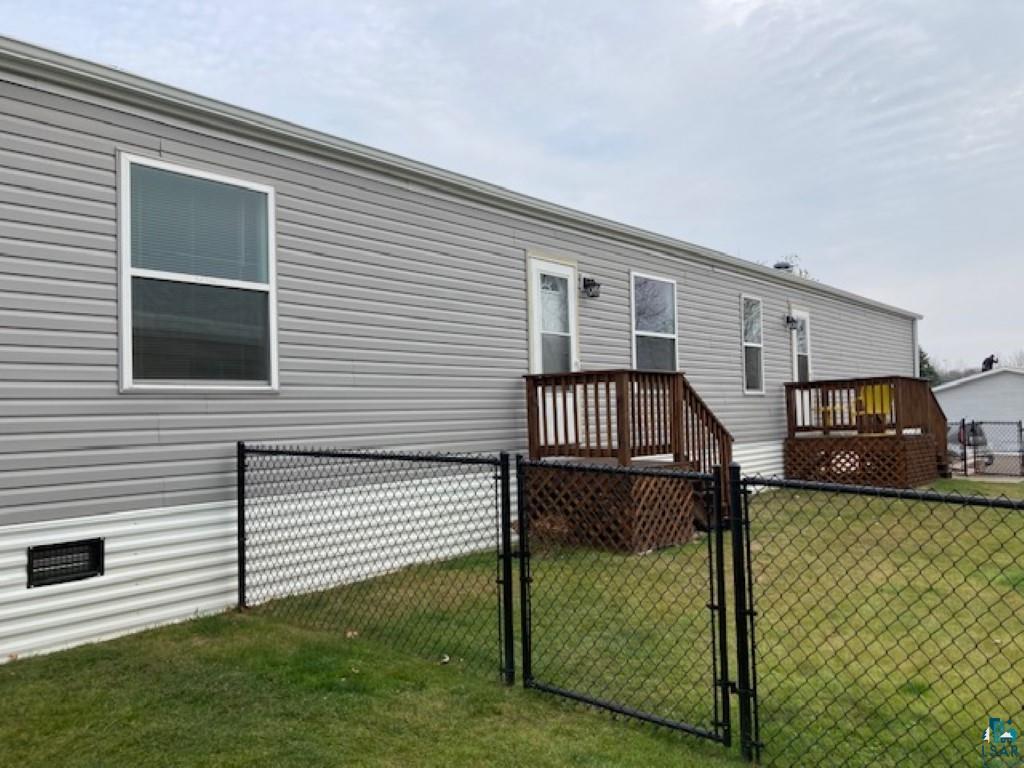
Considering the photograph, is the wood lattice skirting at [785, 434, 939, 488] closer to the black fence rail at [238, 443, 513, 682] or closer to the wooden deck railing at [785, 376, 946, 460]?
the wooden deck railing at [785, 376, 946, 460]

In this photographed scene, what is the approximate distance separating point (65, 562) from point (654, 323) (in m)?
6.90

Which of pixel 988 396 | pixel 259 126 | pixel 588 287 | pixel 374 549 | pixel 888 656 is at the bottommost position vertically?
pixel 888 656

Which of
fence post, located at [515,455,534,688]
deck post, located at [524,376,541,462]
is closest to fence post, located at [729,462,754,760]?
fence post, located at [515,455,534,688]

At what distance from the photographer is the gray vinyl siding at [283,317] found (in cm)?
412

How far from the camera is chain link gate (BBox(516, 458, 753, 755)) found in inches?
112

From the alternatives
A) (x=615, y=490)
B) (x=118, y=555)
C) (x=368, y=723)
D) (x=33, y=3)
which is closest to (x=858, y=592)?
(x=615, y=490)

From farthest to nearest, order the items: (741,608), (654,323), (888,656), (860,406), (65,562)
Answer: (860,406), (654,323), (65,562), (888,656), (741,608)

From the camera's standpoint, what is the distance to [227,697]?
3.26m

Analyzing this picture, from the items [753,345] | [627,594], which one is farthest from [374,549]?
[753,345]

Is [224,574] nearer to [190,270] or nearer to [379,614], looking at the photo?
[379,614]

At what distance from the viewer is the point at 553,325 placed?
7.75 m

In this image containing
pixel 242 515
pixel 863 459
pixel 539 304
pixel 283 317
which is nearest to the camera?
pixel 242 515

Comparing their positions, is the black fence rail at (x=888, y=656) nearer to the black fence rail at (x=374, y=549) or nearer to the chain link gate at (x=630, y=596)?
the chain link gate at (x=630, y=596)

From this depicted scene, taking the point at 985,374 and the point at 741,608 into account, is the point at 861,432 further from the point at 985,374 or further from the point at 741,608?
the point at 985,374
